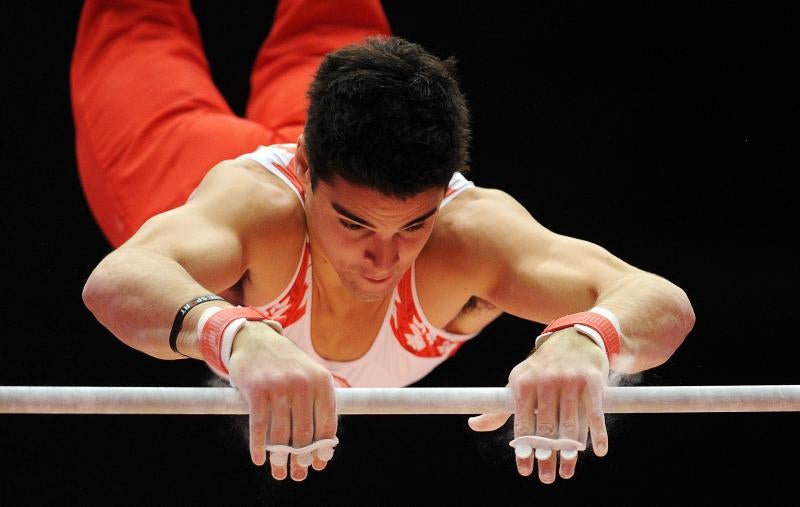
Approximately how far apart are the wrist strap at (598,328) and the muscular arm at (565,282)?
0.13 feet

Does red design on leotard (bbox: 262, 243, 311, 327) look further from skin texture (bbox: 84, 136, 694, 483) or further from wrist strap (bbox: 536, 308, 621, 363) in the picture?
wrist strap (bbox: 536, 308, 621, 363)

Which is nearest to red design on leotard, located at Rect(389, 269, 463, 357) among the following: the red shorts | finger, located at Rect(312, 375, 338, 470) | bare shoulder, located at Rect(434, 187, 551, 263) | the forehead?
bare shoulder, located at Rect(434, 187, 551, 263)

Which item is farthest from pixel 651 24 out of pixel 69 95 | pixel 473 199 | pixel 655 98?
pixel 69 95

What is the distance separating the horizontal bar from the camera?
1.74 meters

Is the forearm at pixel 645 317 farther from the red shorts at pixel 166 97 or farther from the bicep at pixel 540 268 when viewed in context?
the red shorts at pixel 166 97

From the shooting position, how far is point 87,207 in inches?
144

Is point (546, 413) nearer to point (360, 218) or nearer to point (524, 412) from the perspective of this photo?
point (524, 412)

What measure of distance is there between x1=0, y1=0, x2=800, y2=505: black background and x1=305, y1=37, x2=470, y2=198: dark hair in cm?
148

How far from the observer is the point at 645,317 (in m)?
1.96

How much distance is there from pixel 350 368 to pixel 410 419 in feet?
3.24

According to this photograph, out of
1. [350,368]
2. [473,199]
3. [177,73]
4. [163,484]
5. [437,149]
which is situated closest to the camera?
[437,149]

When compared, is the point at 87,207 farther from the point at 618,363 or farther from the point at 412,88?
the point at 618,363

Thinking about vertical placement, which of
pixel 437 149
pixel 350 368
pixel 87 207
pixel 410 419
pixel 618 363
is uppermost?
pixel 437 149

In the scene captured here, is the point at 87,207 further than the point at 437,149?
A: Yes
